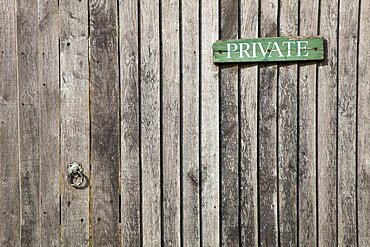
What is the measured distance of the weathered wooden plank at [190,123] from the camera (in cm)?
301

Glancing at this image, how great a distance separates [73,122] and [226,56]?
103 centimetres

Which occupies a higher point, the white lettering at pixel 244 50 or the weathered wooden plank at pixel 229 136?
the white lettering at pixel 244 50

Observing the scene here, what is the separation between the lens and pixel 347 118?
9.58ft

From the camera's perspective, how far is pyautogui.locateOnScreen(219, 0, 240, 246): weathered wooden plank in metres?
2.99

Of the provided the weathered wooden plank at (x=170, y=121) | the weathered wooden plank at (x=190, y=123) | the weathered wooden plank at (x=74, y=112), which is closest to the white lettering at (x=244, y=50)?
the weathered wooden plank at (x=190, y=123)

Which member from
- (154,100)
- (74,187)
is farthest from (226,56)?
(74,187)

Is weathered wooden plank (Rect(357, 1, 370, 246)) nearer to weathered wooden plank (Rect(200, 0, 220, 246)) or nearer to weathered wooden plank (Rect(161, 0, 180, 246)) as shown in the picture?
weathered wooden plank (Rect(200, 0, 220, 246))

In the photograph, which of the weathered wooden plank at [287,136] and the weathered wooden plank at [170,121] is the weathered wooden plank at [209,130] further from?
the weathered wooden plank at [287,136]

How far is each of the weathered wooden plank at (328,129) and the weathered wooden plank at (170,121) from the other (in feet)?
2.79

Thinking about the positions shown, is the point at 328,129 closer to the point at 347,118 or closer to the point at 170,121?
the point at 347,118

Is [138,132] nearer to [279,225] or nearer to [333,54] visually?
[279,225]

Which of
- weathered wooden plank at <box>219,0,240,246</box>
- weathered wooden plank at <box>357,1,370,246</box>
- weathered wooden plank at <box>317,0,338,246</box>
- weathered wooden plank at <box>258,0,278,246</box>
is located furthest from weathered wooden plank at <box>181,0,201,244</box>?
weathered wooden plank at <box>357,1,370,246</box>

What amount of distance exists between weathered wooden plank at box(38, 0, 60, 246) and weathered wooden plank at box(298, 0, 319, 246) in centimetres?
→ 150

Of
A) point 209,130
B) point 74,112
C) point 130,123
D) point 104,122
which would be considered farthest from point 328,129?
point 74,112
